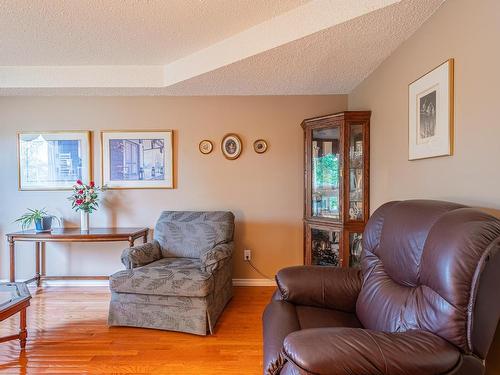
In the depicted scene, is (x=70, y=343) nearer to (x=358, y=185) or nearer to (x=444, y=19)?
(x=358, y=185)

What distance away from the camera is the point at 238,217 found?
10.8 ft

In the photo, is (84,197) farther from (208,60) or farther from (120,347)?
(208,60)

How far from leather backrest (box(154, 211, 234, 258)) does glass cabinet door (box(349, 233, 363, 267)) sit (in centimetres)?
114

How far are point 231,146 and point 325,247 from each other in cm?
150

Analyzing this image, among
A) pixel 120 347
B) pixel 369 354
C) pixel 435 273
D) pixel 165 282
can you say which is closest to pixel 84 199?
pixel 165 282

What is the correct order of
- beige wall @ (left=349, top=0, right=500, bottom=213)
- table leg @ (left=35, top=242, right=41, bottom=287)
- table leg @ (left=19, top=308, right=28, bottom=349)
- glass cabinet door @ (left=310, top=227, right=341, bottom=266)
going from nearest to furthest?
beige wall @ (left=349, top=0, right=500, bottom=213) < table leg @ (left=19, top=308, right=28, bottom=349) < glass cabinet door @ (left=310, top=227, right=341, bottom=266) < table leg @ (left=35, top=242, right=41, bottom=287)

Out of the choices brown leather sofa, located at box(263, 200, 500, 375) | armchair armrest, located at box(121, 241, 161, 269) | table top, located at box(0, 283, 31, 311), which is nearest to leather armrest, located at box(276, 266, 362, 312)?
brown leather sofa, located at box(263, 200, 500, 375)

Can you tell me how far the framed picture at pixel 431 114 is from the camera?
1.53 metres

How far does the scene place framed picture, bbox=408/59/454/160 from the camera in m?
1.53

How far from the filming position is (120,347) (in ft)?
6.86

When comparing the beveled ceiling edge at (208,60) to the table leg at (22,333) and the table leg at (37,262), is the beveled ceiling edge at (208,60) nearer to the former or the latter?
the table leg at (37,262)

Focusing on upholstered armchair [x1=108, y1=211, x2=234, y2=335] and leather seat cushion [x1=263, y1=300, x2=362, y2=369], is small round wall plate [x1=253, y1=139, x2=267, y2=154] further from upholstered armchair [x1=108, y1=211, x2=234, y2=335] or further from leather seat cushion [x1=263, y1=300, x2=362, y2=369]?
leather seat cushion [x1=263, y1=300, x2=362, y2=369]

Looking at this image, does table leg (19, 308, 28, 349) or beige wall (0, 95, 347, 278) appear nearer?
table leg (19, 308, 28, 349)

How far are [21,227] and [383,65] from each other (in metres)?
4.12
